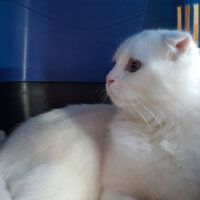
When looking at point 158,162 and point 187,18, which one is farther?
point 187,18

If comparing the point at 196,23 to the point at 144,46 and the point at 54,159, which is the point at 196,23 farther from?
the point at 54,159

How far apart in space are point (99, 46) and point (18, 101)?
80 centimetres

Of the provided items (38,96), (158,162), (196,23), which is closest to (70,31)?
(38,96)

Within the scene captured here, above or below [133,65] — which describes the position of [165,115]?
below

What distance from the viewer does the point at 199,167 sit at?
976 millimetres

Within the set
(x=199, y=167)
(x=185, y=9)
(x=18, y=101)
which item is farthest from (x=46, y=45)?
(x=199, y=167)

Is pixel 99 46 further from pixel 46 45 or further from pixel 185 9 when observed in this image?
pixel 185 9

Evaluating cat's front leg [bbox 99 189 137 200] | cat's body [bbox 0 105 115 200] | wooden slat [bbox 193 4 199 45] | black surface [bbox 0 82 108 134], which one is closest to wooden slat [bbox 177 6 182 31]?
wooden slat [bbox 193 4 199 45]

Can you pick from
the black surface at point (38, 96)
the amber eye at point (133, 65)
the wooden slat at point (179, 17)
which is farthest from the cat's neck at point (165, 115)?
the wooden slat at point (179, 17)

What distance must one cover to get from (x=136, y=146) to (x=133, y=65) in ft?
1.06

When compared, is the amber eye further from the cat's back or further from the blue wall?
the blue wall

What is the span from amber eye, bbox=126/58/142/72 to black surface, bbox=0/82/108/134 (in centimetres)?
84

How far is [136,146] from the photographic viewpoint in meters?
1.07

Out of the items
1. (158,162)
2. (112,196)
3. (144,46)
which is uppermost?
(144,46)
